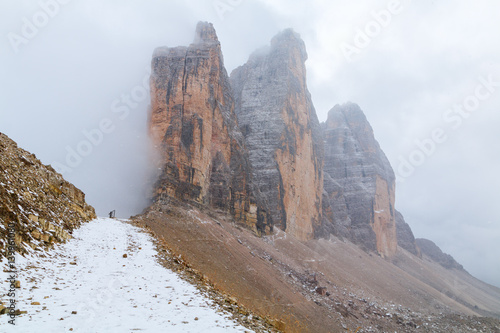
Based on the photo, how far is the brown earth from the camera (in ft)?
74.6

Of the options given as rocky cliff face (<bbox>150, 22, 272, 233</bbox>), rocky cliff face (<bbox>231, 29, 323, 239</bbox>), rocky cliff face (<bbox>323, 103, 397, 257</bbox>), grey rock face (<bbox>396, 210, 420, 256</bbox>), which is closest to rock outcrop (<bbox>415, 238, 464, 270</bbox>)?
grey rock face (<bbox>396, 210, 420, 256</bbox>)

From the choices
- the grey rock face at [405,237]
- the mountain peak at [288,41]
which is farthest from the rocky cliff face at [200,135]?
the grey rock face at [405,237]

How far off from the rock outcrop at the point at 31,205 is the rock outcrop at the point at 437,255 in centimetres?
14123

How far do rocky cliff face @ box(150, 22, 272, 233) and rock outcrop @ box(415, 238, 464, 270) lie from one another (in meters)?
110

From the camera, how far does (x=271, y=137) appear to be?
65.9 meters

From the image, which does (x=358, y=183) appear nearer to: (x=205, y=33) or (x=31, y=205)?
(x=205, y=33)

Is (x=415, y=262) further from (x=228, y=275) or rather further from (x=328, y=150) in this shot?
(x=228, y=275)

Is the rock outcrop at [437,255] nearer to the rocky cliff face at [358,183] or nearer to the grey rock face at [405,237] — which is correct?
the grey rock face at [405,237]

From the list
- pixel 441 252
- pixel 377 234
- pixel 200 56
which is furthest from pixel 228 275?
pixel 441 252

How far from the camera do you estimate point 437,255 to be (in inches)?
5226

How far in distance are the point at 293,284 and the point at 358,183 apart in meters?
75.2

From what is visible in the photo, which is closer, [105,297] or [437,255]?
[105,297]

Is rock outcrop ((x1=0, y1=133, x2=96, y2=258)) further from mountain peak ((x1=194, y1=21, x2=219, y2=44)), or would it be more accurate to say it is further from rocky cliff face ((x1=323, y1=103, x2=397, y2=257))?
rocky cliff face ((x1=323, y1=103, x2=397, y2=257))

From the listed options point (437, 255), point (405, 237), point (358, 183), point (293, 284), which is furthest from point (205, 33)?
point (437, 255)
